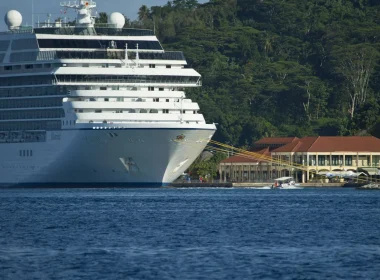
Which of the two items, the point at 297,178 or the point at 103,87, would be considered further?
the point at 297,178

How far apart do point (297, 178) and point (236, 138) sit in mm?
26960

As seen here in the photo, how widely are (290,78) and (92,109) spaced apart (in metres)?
76.1

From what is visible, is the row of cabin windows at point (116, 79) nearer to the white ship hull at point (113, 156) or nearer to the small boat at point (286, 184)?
the white ship hull at point (113, 156)

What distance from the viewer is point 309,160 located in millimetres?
136875

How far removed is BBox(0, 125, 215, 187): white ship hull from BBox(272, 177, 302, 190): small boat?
1502cm

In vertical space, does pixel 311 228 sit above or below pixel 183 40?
below

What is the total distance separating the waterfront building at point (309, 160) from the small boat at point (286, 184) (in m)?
8.30

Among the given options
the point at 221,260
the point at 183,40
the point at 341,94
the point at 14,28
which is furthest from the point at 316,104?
the point at 221,260

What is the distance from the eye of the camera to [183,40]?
19312 centimetres

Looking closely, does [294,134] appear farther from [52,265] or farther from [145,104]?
[52,265]

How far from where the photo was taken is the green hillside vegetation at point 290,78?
163750 mm

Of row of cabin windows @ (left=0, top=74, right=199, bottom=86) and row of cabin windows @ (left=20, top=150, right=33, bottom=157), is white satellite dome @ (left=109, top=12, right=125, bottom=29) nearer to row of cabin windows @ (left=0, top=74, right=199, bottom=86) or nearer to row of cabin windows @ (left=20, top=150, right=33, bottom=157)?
row of cabin windows @ (left=0, top=74, right=199, bottom=86)

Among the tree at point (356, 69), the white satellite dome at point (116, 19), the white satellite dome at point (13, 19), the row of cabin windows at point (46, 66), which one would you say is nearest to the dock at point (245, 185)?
the white satellite dome at point (116, 19)

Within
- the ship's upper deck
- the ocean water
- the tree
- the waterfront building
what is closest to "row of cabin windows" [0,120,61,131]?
the ship's upper deck
